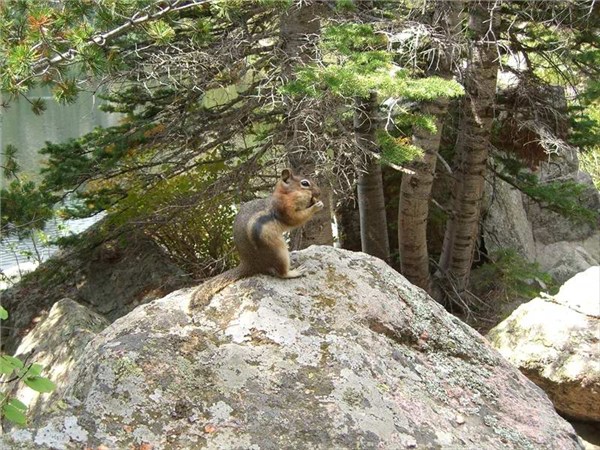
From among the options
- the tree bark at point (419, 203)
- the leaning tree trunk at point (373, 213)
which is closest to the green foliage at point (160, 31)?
the tree bark at point (419, 203)

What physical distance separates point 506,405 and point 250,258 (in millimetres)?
1492

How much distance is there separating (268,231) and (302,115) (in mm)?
1676

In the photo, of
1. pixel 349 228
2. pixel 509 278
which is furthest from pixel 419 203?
pixel 349 228

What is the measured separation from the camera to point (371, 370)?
3.10m

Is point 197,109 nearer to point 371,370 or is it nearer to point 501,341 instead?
point 501,341

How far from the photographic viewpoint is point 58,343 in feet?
18.3

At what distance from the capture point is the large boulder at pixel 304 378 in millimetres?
2645

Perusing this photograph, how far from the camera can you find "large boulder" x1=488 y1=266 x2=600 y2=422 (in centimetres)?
558

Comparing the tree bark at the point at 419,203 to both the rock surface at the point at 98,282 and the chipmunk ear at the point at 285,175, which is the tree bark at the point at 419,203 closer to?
the rock surface at the point at 98,282

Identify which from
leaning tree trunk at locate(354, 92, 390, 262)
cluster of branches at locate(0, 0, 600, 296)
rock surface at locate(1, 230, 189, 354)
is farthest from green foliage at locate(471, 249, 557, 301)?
rock surface at locate(1, 230, 189, 354)

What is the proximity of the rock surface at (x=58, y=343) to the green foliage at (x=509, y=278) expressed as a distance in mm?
4565

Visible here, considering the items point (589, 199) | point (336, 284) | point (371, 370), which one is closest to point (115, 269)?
point (336, 284)

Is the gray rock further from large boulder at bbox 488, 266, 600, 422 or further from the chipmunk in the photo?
the chipmunk

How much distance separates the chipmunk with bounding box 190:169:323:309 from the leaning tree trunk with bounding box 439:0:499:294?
338 centimetres
